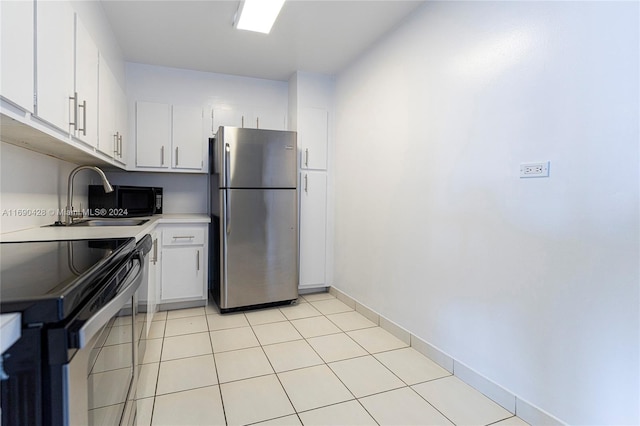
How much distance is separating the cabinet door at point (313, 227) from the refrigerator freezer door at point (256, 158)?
333mm

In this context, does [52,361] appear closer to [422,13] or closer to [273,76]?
[422,13]

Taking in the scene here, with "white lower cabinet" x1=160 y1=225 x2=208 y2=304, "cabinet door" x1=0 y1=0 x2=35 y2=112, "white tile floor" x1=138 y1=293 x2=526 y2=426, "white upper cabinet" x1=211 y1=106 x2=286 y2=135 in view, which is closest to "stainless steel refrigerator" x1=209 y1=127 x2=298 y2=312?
"white lower cabinet" x1=160 y1=225 x2=208 y2=304

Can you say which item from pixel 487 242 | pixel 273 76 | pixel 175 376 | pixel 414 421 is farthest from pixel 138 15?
pixel 414 421

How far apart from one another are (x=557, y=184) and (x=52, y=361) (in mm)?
1821

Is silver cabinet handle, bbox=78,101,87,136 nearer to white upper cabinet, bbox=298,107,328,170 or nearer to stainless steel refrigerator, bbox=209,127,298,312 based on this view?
stainless steel refrigerator, bbox=209,127,298,312

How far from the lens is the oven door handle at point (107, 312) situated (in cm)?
61

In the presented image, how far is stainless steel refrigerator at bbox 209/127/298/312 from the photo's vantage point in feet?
9.71

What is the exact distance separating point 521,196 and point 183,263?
8.95ft

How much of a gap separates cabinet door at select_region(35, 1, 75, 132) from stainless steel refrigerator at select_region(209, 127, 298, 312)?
4.68 feet

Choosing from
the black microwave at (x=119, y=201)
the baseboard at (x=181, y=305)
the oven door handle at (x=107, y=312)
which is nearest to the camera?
the oven door handle at (x=107, y=312)

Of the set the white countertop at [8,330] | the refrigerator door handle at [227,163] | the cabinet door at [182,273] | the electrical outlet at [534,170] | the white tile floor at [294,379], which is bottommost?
the white tile floor at [294,379]

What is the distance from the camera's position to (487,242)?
179 centimetres

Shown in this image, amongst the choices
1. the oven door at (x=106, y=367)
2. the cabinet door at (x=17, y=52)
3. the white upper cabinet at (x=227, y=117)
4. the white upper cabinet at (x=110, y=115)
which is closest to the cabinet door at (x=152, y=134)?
the white upper cabinet at (x=110, y=115)

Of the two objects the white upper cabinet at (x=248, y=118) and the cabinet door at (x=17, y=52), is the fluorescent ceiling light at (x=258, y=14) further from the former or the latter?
the cabinet door at (x=17, y=52)
